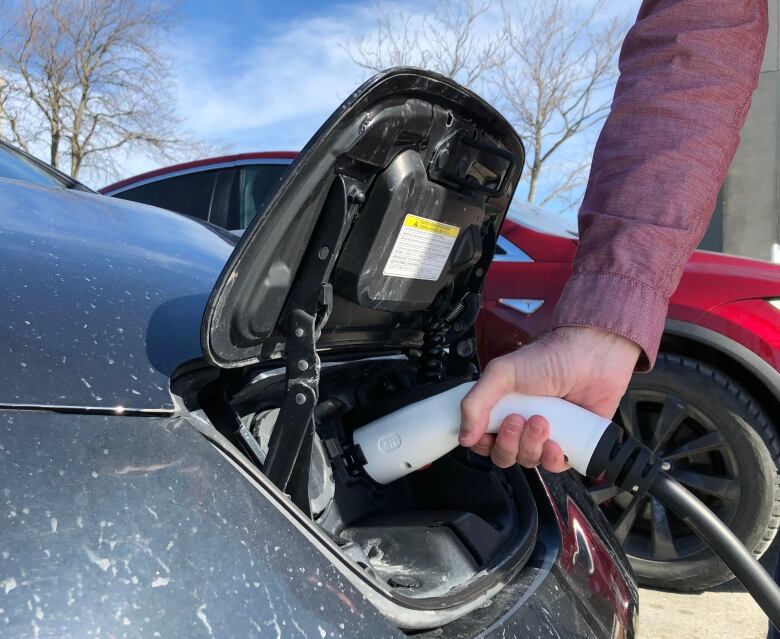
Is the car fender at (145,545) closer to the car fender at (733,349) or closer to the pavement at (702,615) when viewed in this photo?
the pavement at (702,615)

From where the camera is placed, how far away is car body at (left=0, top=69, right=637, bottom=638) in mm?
776

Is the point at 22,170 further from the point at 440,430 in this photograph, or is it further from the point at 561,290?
the point at 561,290

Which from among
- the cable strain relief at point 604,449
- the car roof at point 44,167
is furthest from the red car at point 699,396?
the cable strain relief at point 604,449

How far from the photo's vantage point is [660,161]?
1.28 meters

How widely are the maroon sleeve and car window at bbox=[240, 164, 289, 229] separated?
3.17 m

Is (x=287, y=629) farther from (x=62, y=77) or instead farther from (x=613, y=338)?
(x=62, y=77)

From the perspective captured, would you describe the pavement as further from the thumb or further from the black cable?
the thumb

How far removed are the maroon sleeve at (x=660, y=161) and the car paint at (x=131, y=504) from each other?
0.46 meters

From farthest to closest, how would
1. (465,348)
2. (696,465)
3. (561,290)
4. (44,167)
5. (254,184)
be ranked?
1. (254,184)
2. (561,290)
3. (696,465)
4. (44,167)
5. (465,348)

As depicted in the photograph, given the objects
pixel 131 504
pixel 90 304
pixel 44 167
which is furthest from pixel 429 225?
pixel 44 167

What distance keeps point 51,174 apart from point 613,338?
5.78 feet

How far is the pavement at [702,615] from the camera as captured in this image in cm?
260

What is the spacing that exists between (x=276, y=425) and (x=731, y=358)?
2235 millimetres

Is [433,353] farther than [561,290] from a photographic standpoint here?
No
